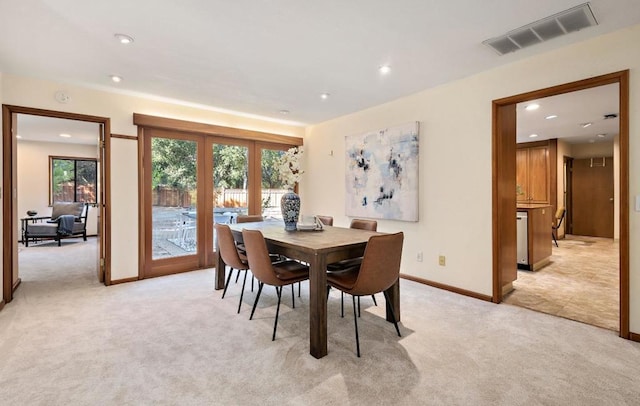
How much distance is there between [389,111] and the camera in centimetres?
423

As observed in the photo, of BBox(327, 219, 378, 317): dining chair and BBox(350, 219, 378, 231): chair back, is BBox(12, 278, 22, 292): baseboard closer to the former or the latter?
BBox(327, 219, 378, 317): dining chair

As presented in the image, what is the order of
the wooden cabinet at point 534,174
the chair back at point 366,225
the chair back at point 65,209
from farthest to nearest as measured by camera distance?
1. the wooden cabinet at point 534,174
2. the chair back at point 65,209
3. the chair back at point 366,225

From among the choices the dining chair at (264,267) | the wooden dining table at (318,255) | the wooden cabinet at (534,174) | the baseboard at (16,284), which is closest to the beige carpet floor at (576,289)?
the wooden dining table at (318,255)

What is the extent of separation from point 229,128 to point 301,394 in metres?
3.94

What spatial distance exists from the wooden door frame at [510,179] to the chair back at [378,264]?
1544 mm

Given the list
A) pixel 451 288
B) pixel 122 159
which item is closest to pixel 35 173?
pixel 122 159

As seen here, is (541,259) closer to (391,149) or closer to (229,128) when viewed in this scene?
(391,149)

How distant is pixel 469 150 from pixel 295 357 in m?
2.75

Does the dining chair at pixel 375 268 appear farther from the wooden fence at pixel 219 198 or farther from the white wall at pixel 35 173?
the white wall at pixel 35 173

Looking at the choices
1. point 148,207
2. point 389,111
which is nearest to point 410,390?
point 389,111

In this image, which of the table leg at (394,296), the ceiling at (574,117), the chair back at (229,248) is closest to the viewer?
the table leg at (394,296)

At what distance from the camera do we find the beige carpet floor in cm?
286

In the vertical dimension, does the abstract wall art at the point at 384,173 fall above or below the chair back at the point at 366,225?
above

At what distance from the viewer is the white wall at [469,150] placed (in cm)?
237
